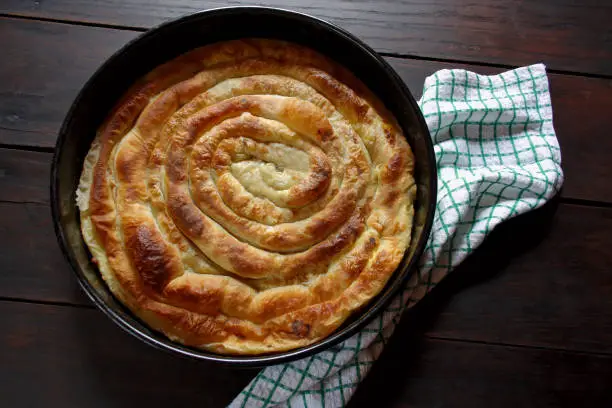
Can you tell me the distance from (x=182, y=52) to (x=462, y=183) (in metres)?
1.23

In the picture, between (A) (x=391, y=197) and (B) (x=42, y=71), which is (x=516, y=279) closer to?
(A) (x=391, y=197)

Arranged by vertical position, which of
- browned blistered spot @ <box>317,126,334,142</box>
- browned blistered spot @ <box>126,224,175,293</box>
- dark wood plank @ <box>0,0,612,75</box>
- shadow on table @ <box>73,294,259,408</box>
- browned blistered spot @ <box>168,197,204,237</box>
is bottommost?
shadow on table @ <box>73,294,259,408</box>

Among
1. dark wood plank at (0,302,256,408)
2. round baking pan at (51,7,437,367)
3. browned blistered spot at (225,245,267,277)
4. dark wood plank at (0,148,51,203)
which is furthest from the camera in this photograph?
dark wood plank at (0,148,51,203)

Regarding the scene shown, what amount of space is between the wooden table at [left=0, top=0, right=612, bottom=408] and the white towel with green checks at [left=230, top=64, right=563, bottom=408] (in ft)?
0.36

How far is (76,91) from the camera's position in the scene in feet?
8.05

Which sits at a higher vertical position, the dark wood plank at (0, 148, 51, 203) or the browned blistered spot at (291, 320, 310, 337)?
the dark wood plank at (0, 148, 51, 203)

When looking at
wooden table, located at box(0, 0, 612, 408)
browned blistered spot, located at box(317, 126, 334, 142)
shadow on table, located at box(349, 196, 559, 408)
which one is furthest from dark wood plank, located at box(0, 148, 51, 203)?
shadow on table, located at box(349, 196, 559, 408)

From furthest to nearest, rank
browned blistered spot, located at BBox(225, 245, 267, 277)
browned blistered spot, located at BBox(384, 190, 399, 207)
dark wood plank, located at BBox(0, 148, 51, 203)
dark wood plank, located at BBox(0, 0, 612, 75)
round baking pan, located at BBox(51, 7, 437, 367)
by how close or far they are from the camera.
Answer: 1. dark wood plank, located at BBox(0, 0, 612, 75)
2. dark wood plank, located at BBox(0, 148, 51, 203)
3. browned blistered spot, located at BBox(384, 190, 399, 207)
4. browned blistered spot, located at BBox(225, 245, 267, 277)
5. round baking pan, located at BBox(51, 7, 437, 367)

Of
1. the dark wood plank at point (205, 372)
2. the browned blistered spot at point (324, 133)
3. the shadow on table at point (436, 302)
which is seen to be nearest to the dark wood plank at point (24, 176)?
the dark wood plank at point (205, 372)

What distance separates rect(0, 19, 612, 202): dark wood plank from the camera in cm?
243

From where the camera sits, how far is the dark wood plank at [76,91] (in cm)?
243

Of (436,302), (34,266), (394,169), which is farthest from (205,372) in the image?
(394,169)

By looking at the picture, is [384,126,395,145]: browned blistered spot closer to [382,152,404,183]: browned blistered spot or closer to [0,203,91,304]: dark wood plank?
[382,152,404,183]: browned blistered spot

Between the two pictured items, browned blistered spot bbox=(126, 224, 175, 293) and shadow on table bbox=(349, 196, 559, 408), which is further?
shadow on table bbox=(349, 196, 559, 408)
